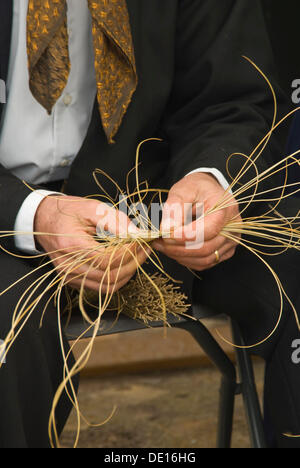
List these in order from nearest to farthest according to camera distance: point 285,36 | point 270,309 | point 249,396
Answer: point 270,309, point 249,396, point 285,36

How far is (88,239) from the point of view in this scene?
82 cm

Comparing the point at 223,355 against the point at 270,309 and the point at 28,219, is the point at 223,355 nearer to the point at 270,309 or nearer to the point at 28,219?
the point at 270,309

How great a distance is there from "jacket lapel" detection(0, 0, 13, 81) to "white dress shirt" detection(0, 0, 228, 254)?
0.02 meters

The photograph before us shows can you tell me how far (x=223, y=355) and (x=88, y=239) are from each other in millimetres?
338

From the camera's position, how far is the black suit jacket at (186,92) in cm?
104

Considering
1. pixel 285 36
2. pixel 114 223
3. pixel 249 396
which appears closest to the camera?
pixel 114 223

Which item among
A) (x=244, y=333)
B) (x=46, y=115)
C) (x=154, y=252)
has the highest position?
(x=46, y=115)

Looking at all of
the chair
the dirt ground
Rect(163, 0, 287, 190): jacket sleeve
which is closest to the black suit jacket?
Rect(163, 0, 287, 190): jacket sleeve

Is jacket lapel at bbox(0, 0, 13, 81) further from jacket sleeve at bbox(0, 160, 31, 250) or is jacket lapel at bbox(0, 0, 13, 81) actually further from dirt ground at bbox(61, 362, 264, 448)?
dirt ground at bbox(61, 362, 264, 448)

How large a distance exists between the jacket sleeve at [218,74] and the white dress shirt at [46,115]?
0.17 m

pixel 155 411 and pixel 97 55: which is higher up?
pixel 97 55

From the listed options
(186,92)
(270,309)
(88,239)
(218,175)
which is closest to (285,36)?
(186,92)

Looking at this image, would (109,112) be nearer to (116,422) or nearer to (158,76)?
(158,76)

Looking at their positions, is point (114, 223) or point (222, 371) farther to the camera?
point (222, 371)
